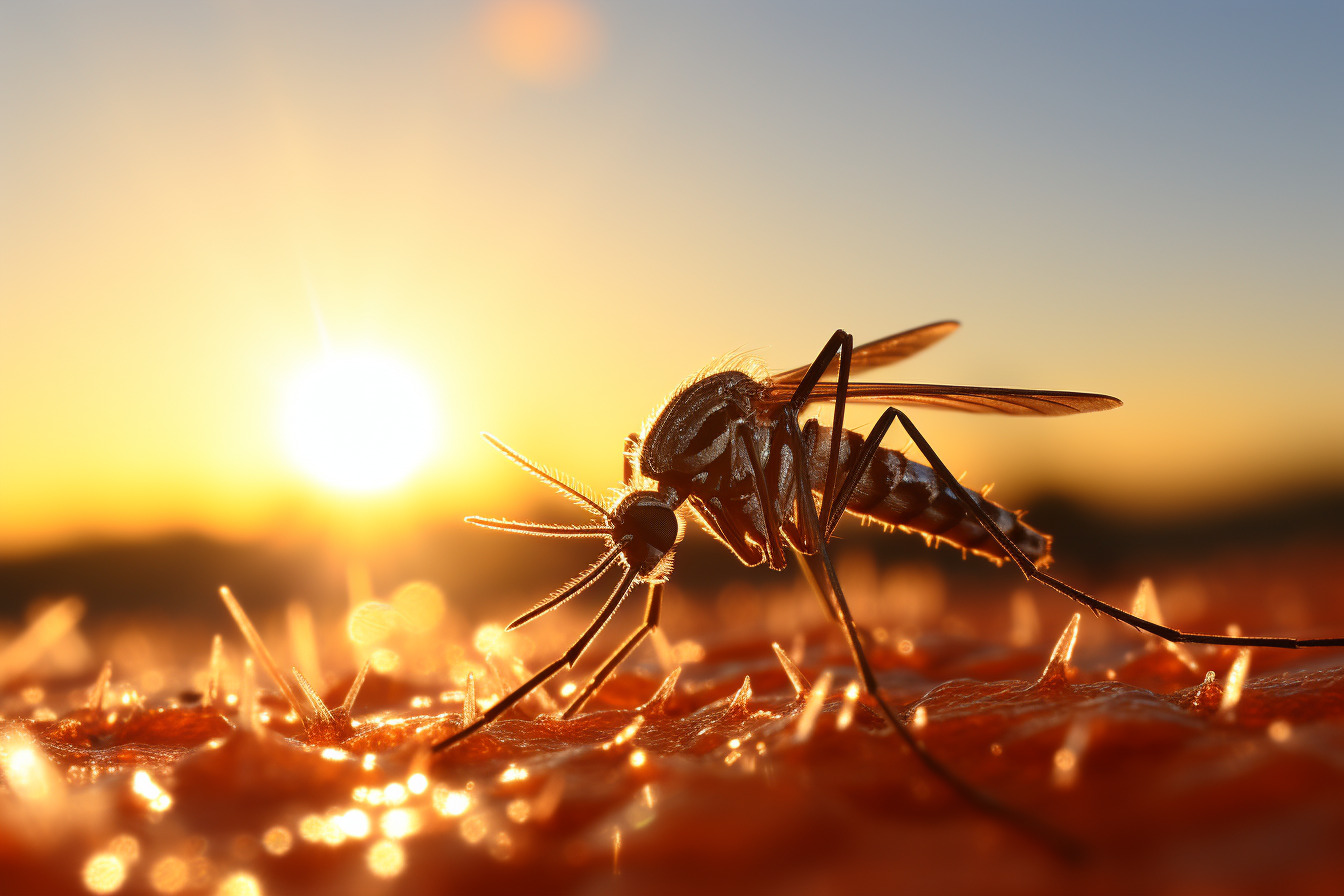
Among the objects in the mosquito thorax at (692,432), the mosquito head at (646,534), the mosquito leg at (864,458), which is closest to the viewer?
the mosquito head at (646,534)

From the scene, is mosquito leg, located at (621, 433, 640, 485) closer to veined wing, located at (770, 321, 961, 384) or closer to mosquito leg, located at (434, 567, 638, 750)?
mosquito leg, located at (434, 567, 638, 750)

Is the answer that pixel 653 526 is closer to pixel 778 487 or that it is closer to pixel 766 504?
pixel 766 504

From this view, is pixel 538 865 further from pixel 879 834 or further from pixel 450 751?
pixel 450 751

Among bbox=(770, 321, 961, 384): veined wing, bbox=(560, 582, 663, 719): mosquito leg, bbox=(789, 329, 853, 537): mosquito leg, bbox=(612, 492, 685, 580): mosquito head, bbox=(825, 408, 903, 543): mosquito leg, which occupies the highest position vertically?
bbox=(770, 321, 961, 384): veined wing

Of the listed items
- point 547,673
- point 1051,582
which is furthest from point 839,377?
point 547,673

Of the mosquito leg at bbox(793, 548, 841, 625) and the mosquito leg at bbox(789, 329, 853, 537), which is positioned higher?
the mosquito leg at bbox(789, 329, 853, 537)

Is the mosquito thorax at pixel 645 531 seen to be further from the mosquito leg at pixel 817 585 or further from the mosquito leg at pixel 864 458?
the mosquito leg at pixel 864 458

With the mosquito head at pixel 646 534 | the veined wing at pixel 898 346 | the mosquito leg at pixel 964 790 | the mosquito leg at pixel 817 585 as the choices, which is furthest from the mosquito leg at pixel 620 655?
the veined wing at pixel 898 346

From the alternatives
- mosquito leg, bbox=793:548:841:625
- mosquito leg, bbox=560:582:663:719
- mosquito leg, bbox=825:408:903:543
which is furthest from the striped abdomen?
mosquito leg, bbox=560:582:663:719
